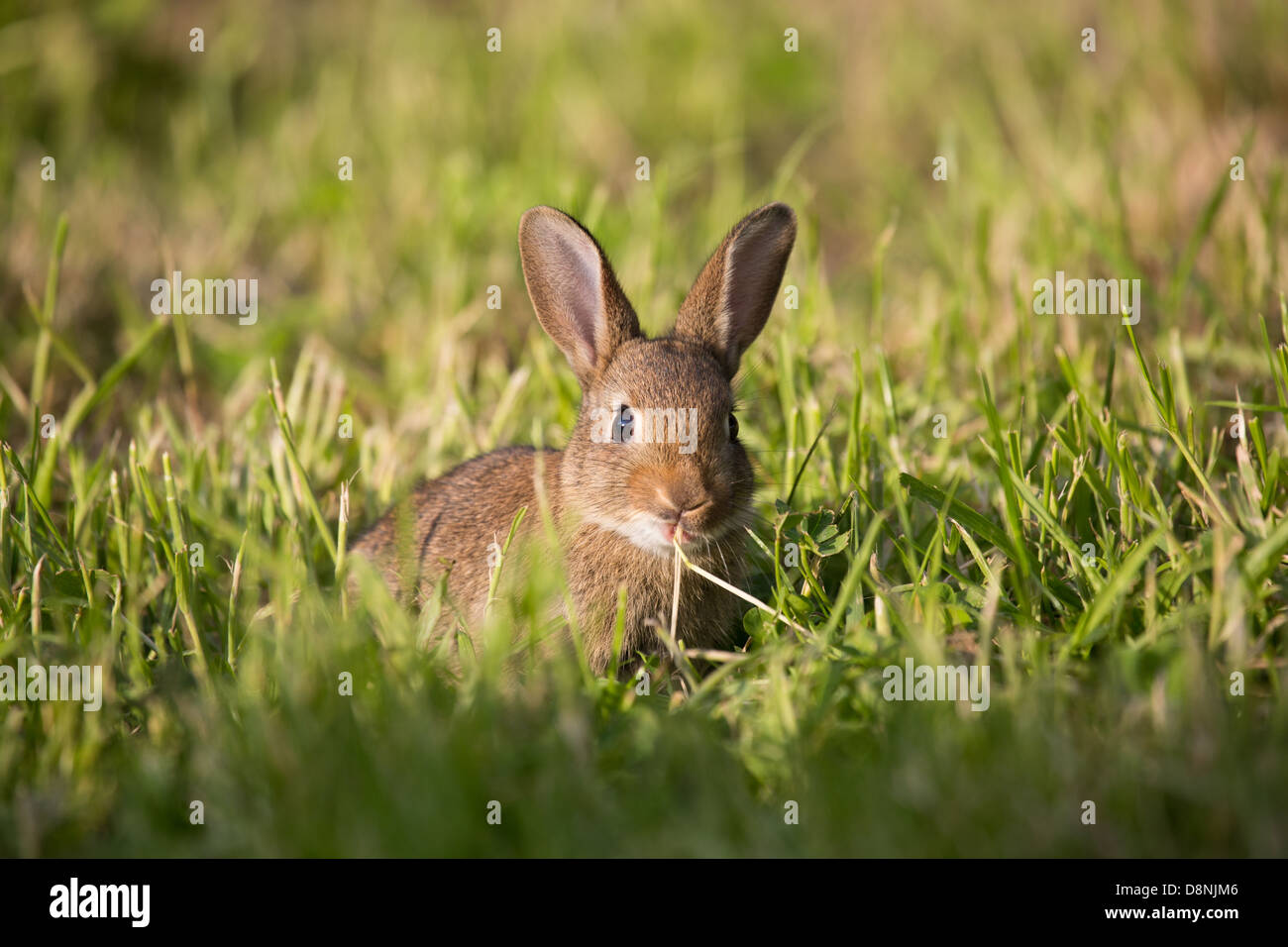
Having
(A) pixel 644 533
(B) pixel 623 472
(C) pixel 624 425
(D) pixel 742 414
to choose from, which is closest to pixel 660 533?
(A) pixel 644 533

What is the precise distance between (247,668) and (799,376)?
2685 millimetres

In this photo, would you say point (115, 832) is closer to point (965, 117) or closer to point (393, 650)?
point (393, 650)

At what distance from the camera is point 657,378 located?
3967 mm

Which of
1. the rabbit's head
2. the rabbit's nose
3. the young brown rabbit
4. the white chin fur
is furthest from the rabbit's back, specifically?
the rabbit's nose

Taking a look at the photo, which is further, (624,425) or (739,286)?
(739,286)

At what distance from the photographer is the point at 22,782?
2.97m

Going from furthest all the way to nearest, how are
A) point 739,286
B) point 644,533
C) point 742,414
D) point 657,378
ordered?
point 742,414
point 739,286
point 657,378
point 644,533

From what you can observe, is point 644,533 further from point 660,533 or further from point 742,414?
point 742,414

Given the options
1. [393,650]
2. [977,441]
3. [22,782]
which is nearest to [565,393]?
[977,441]

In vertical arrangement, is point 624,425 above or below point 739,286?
below

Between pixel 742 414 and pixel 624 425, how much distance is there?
4.20ft

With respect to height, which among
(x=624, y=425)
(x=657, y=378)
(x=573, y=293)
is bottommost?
(x=624, y=425)

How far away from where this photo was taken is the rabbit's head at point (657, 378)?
3.71 metres

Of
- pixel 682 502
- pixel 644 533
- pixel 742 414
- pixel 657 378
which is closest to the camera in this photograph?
pixel 682 502
